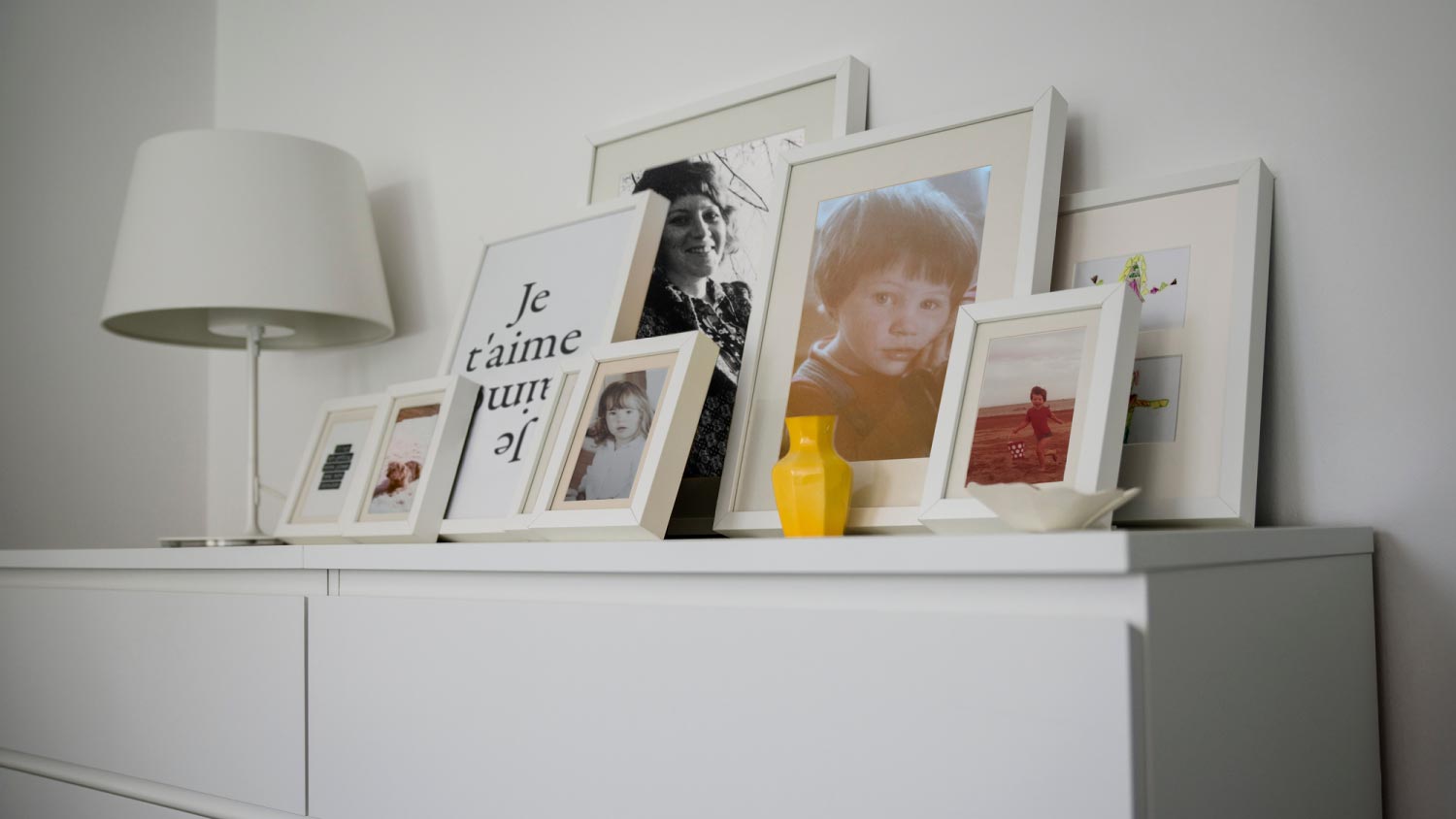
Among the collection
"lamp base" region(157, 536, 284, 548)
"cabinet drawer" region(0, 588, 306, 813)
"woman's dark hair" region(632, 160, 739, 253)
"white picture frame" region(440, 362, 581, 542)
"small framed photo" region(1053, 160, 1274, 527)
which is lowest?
"cabinet drawer" region(0, 588, 306, 813)

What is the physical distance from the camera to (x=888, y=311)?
3.52 feet

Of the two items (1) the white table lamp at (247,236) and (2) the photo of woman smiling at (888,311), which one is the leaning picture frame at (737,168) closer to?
(2) the photo of woman smiling at (888,311)

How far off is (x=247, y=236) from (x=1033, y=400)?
1.18 meters

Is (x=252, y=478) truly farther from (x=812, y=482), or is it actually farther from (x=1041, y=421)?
(x=1041, y=421)

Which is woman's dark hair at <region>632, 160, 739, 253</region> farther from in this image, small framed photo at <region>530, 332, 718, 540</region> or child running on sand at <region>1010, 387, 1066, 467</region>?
child running on sand at <region>1010, 387, 1066, 467</region>

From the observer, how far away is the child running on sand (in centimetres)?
86

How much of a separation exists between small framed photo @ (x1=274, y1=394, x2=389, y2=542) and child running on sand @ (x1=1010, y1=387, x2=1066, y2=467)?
2.70ft

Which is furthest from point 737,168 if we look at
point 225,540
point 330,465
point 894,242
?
point 225,540

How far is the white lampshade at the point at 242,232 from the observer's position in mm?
1501

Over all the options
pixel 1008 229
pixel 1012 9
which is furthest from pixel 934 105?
pixel 1008 229

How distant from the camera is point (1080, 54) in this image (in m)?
1.11

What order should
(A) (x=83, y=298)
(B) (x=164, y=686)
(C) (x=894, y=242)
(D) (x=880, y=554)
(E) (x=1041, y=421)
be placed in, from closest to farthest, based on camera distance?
(D) (x=880, y=554)
(E) (x=1041, y=421)
(C) (x=894, y=242)
(B) (x=164, y=686)
(A) (x=83, y=298)

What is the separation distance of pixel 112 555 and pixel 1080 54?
4.23 feet

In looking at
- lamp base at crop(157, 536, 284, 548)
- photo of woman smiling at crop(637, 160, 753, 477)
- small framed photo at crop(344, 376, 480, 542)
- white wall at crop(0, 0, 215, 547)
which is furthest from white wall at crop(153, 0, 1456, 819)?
white wall at crop(0, 0, 215, 547)
